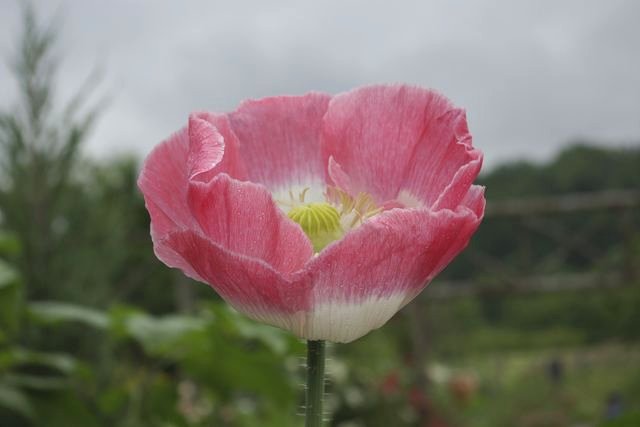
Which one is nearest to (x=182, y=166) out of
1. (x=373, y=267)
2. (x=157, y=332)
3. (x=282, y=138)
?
(x=282, y=138)

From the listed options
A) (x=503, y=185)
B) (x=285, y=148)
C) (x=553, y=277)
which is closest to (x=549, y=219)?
(x=553, y=277)

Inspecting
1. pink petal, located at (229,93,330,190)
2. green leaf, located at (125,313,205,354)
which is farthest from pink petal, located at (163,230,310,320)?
green leaf, located at (125,313,205,354)

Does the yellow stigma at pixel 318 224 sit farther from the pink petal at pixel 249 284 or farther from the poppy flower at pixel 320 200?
the pink petal at pixel 249 284

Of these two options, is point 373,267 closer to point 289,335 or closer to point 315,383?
point 315,383

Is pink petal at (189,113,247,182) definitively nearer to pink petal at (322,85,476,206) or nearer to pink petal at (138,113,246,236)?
pink petal at (138,113,246,236)

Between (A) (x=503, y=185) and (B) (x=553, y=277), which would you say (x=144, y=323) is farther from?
(A) (x=503, y=185)

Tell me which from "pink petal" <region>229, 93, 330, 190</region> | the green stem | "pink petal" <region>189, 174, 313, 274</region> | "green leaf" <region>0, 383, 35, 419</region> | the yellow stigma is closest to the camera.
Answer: the green stem
